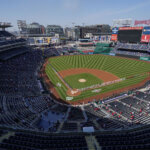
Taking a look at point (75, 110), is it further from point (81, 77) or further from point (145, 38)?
point (145, 38)

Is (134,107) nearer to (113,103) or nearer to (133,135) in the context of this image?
(113,103)

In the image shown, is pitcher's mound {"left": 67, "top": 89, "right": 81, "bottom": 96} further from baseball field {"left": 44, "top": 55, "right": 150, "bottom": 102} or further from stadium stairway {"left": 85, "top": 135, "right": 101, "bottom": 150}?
stadium stairway {"left": 85, "top": 135, "right": 101, "bottom": 150}

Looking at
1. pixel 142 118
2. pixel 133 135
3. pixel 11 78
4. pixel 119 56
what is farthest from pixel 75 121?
pixel 119 56

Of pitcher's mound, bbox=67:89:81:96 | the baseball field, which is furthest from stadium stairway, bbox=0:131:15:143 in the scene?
pitcher's mound, bbox=67:89:81:96

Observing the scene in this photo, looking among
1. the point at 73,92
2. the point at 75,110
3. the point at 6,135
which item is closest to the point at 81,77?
the point at 73,92

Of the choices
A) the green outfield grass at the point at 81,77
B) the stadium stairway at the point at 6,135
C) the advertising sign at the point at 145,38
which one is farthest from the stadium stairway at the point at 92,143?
the advertising sign at the point at 145,38

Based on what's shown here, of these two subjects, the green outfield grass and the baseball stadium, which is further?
the green outfield grass

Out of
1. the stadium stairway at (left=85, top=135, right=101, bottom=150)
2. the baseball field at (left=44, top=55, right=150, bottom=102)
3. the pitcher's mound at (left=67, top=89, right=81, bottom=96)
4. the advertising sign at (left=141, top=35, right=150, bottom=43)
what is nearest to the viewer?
the stadium stairway at (left=85, top=135, right=101, bottom=150)
